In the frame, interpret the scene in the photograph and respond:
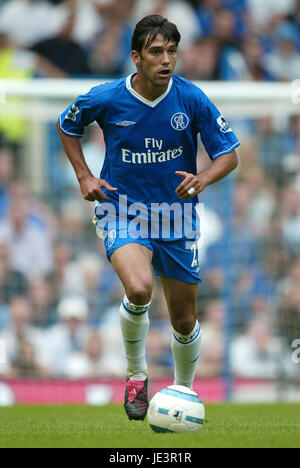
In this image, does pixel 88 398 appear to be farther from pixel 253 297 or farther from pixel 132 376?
pixel 132 376

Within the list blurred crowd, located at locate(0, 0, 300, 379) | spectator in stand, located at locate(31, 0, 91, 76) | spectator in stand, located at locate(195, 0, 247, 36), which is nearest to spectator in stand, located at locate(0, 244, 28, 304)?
blurred crowd, located at locate(0, 0, 300, 379)

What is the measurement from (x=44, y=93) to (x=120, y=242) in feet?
14.7

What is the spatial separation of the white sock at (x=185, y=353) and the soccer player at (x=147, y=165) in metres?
0.09

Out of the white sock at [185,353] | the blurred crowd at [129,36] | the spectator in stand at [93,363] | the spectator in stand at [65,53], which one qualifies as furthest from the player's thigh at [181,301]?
the spectator in stand at [65,53]

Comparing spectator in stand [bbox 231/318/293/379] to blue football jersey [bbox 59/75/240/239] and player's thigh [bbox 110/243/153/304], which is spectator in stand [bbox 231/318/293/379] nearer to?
blue football jersey [bbox 59/75/240/239]

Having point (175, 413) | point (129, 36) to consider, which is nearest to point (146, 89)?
point (175, 413)

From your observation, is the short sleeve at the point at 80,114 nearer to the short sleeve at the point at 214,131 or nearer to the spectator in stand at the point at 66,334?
the short sleeve at the point at 214,131

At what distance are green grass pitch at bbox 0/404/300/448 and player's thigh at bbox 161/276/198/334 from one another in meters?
0.71

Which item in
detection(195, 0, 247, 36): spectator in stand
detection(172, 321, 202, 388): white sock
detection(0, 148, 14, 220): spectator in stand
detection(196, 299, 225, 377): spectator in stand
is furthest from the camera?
detection(195, 0, 247, 36): spectator in stand

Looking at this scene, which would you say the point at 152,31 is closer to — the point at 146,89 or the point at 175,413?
the point at 146,89

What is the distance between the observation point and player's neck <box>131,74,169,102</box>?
19.1 ft

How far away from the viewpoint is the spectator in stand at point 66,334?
32.3 feet

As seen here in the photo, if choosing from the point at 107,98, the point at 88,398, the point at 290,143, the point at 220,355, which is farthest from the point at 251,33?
the point at 107,98
